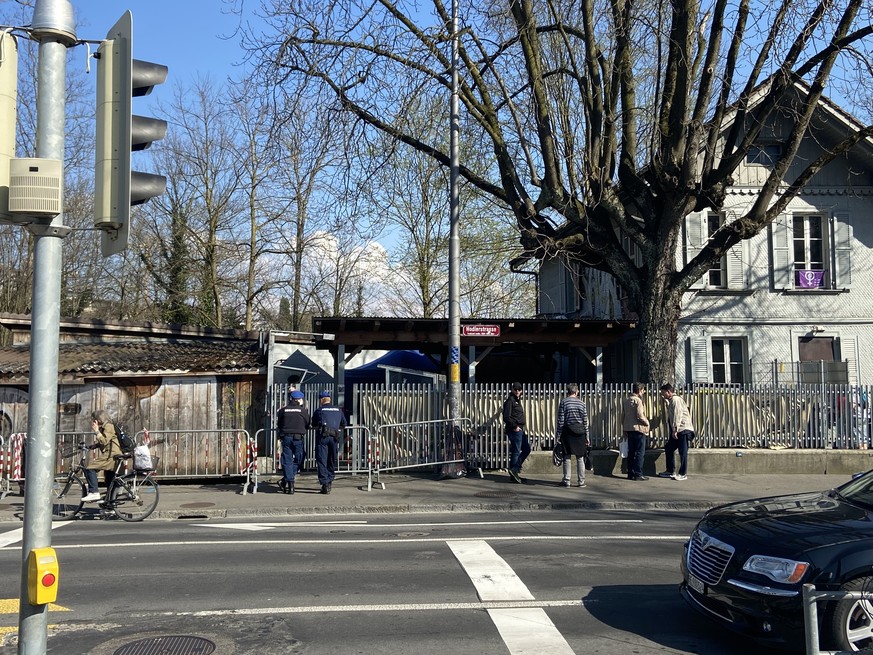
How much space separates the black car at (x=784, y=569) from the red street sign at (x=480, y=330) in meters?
11.6

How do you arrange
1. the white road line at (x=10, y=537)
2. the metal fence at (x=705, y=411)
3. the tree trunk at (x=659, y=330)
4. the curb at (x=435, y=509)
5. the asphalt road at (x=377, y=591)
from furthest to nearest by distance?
1. the metal fence at (x=705, y=411)
2. the tree trunk at (x=659, y=330)
3. the curb at (x=435, y=509)
4. the white road line at (x=10, y=537)
5. the asphalt road at (x=377, y=591)

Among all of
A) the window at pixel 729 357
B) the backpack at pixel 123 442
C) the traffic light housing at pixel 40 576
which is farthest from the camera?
the window at pixel 729 357

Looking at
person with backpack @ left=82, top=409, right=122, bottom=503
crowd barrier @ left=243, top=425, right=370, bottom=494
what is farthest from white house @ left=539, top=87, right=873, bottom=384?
person with backpack @ left=82, top=409, right=122, bottom=503

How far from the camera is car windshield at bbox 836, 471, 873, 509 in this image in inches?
246

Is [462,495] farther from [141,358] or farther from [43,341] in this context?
[43,341]

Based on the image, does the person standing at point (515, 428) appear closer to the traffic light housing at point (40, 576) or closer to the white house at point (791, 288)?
the white house at point (791, 288)

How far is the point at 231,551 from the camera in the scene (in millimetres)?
9234

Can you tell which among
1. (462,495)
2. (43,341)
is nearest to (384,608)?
(43,341)

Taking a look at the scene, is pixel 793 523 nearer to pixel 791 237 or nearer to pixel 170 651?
pixel 170 651

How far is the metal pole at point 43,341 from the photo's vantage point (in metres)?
3.98

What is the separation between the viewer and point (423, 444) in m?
16.4

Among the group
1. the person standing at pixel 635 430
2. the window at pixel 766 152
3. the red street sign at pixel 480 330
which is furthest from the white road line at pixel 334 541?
the window at pixel 766 152

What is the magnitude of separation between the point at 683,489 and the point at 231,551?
347 inches

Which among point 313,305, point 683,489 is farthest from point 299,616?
point 313,305
